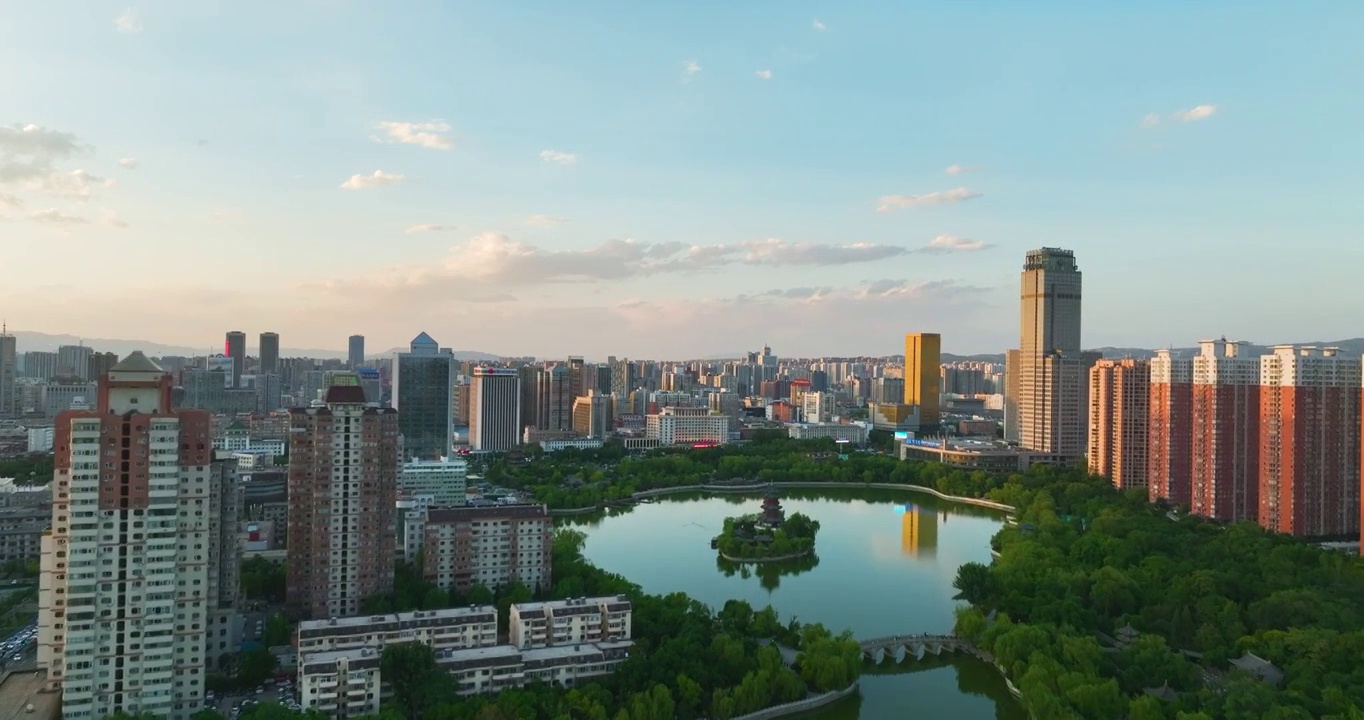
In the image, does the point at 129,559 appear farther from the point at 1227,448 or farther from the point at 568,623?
the point at 1227,448

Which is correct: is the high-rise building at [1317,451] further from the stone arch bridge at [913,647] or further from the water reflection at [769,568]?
the stone arch bridge at [913,647]

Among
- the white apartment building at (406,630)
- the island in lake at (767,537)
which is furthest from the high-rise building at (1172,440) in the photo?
the white apartment building at (406,630)

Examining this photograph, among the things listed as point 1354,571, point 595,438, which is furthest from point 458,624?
point 595,438

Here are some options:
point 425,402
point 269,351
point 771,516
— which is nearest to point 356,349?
point 269,351

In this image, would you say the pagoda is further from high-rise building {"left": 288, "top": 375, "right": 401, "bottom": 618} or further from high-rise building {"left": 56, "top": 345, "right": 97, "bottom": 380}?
high-rise building {"left": 56, "top": 345, "right": 97, "bottom": 380}

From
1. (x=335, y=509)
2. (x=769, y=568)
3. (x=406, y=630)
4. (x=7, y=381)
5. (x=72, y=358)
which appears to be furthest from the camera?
(x=72, y=358)

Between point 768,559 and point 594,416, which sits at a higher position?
point 594,416
